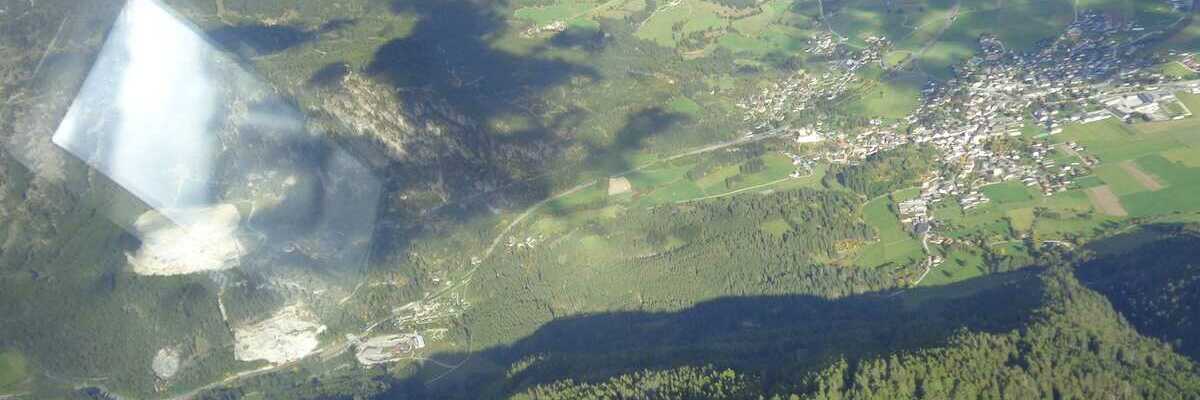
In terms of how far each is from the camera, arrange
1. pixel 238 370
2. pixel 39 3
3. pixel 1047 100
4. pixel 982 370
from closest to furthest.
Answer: pixel 982 370, pixel 238 370, pixel 1047 100, pixel 39 3

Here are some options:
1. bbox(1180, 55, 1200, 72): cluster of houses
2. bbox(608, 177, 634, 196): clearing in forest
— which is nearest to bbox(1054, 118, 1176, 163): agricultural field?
bbox(1180, 55, 1200, 72): cluster of houses

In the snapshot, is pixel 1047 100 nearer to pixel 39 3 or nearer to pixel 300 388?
pixel 300 388

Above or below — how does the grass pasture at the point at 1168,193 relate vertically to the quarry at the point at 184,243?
above

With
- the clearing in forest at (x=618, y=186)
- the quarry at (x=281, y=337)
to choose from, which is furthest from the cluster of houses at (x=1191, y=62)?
the quarry at (x=281, y=337)

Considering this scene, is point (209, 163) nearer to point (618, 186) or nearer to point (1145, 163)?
point (618, 186)

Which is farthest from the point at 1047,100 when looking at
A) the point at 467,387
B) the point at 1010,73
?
the point at 467,387

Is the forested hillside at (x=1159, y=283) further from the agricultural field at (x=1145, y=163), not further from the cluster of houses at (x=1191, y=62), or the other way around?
the cluster of houses at (x=1191, y=62)

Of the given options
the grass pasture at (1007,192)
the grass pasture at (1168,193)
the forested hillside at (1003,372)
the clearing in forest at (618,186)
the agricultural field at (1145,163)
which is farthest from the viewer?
the clearing in forest at (618,186)

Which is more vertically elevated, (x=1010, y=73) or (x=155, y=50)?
(x=155, y=50)

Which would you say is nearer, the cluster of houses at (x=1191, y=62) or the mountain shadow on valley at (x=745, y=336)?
the mountain shadow on valley at (x=745, y=336)
